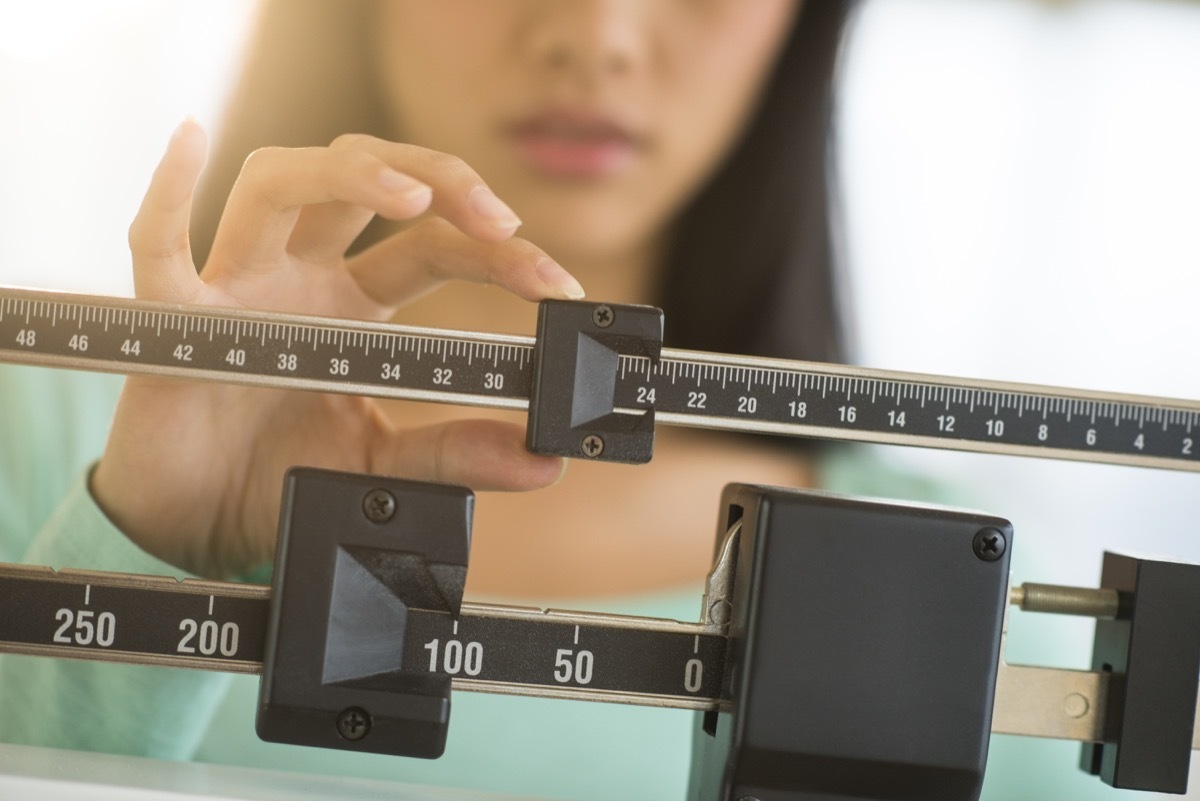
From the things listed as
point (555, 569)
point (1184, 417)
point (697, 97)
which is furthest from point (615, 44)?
point (1184, 417)

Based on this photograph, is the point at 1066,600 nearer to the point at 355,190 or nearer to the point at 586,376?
the point at 586,376

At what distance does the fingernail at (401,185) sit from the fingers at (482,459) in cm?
20

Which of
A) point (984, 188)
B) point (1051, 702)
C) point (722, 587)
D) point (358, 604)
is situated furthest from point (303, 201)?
point (984, 188)

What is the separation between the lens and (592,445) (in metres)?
0.66

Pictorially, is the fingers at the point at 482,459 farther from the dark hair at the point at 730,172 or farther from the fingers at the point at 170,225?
the dark hair at the point at 730,172

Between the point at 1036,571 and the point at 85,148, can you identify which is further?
the point at 1036,571

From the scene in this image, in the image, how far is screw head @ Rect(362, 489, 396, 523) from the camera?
0.60m

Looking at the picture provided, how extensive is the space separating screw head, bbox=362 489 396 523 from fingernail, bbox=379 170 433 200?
208mm

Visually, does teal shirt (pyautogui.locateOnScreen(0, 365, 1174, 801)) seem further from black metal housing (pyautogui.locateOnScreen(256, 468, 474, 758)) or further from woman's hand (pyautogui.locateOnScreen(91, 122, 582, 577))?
black metal housing (pyautogui.locateOnScreen(256, 468, 474, 758))

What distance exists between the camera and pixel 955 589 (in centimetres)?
61

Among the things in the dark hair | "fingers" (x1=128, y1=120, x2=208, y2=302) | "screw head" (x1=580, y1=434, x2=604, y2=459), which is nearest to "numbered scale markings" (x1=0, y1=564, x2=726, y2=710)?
"screw head" (x1=580, y1=434, x2=604, y2=459)

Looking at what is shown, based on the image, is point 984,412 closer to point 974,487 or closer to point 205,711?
point 974,487

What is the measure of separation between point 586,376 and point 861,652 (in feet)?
0.81

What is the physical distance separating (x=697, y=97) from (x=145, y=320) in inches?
29.4
